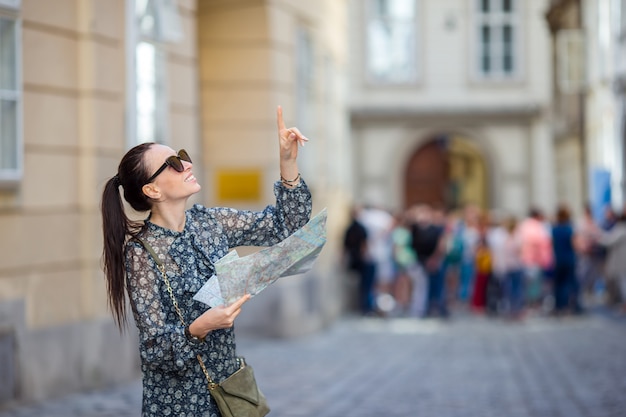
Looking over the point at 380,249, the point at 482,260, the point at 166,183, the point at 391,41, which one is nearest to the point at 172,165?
the point at 166,183

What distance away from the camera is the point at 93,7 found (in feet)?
36.5

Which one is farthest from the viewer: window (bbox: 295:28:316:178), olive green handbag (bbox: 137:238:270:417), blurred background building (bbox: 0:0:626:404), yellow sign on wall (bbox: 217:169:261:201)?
window (bbox: 295:28:316:178)

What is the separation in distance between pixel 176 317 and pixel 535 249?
1756 cm

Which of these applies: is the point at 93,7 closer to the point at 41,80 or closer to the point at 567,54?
the point at 41,80

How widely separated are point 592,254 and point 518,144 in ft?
31.9

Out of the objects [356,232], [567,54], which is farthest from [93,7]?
[567,54]

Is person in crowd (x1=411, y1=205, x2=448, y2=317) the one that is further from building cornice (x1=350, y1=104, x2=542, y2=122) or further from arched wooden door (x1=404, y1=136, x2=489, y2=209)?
arched wooden door (x1=404, y1=136, x2=489, y2=209)

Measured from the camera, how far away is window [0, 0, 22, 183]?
394 inches

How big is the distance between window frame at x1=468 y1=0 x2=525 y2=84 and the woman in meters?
29.8

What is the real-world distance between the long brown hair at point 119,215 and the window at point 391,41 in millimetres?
29662

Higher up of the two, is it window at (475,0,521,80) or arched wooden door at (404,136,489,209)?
window at (475,0,521,80)

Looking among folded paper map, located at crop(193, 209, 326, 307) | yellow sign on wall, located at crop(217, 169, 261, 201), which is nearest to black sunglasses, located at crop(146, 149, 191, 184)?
folded paper map, located at crop(193, 209, 326, 307)

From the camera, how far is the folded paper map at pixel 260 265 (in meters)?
4.05

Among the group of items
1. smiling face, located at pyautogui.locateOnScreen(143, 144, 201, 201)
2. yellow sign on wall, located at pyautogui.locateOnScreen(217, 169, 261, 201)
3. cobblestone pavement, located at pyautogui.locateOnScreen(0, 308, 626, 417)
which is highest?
yellow sign on wall, located at pyautogui.locateOnScreen(217, 169, 261, 201)
